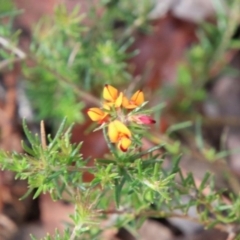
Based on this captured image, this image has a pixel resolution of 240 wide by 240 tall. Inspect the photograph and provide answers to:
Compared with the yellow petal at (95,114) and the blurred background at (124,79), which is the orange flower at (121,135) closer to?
the yellow petal at (95,114)

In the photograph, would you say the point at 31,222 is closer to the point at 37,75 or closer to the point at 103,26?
the point at 37,75

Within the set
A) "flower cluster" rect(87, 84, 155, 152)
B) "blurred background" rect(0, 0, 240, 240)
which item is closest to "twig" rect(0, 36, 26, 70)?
"blurred background" rect(0, 0, 240, 240)

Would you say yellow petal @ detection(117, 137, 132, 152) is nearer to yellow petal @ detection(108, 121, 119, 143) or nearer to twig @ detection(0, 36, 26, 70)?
yellow petal @ detection(108, 121, 119, 143)

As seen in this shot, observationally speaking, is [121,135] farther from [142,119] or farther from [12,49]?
[12,49]

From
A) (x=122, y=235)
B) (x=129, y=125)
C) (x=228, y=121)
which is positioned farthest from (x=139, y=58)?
(x=129, y=125)

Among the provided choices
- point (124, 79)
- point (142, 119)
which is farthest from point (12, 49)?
point (142, 119)

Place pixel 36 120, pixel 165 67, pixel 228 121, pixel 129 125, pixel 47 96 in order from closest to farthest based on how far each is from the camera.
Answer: pixel 129 125 < pixel 47 96 < pixel 36 120 < pixel 228 121 < pixel 165 67

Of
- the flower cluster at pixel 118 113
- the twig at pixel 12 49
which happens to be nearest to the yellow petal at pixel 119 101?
the flower cluster at pixel 118 113
